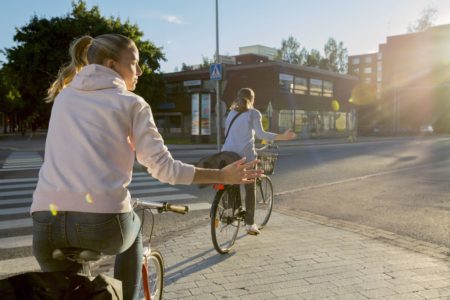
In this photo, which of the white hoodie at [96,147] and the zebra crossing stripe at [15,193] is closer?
the white hoodie at [96,147]

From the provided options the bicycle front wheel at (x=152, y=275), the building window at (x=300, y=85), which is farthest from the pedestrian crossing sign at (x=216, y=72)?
the building window at (x=300, y=85)

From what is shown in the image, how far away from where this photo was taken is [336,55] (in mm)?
84875

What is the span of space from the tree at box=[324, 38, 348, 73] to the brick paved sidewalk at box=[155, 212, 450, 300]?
83.0m

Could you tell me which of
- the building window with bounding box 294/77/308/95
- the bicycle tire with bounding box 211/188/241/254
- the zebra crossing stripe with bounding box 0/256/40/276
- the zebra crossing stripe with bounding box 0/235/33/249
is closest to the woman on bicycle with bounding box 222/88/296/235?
the bicycle tire with bounding box 211/188/241/254

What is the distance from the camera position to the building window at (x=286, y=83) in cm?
3940

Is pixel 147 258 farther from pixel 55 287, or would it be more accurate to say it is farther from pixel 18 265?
pixel 18 265

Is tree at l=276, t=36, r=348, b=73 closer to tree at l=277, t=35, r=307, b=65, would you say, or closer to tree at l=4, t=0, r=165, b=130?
tree at l=277, t=35, r=307, b=65

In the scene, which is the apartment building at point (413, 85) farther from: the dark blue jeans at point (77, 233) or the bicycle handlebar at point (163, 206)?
the dark blue jeans at point (77, 233)

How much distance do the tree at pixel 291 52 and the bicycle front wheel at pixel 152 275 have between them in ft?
261

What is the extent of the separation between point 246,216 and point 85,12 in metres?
31.7

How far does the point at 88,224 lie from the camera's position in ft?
5.73

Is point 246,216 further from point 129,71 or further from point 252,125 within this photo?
point 129,71

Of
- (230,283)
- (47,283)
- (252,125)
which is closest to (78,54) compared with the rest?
(47,283)

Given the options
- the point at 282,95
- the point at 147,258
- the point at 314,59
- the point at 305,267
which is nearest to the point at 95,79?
the point at 147,258
